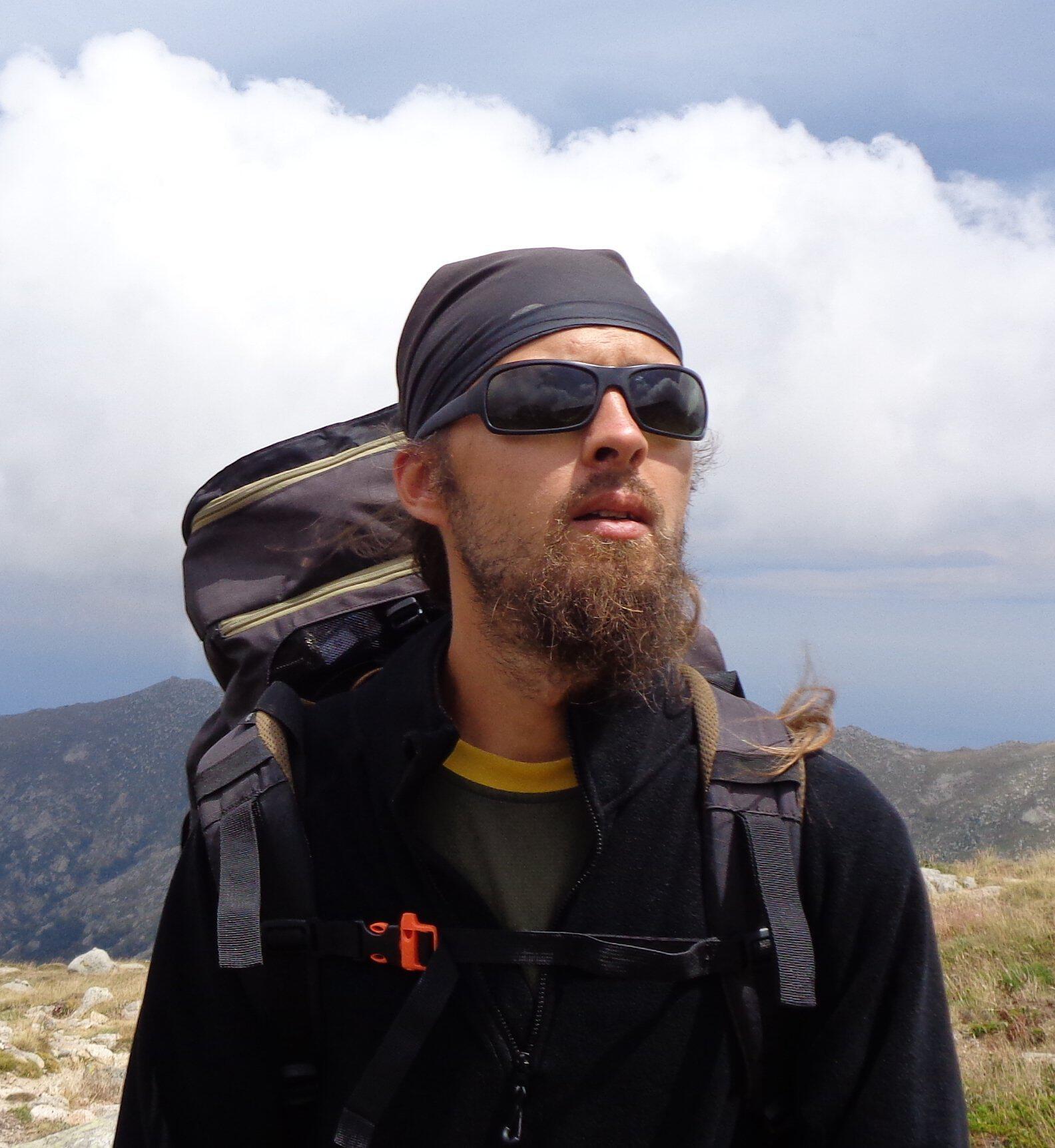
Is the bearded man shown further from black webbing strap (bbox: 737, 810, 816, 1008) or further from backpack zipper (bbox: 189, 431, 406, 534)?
backpack zipper (bbox: 189, 431, 406, 534)

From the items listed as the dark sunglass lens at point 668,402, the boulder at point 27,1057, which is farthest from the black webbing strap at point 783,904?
the boulder at point 27,1057

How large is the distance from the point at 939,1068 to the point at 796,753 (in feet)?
2.48

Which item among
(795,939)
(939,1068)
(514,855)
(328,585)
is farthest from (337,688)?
(939,1068)

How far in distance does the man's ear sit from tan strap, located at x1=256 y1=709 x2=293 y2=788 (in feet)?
2.42

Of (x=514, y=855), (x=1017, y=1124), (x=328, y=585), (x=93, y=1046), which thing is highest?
(x=328, y=585)

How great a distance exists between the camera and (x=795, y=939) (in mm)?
2156

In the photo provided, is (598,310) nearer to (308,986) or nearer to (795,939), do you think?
(795,939)

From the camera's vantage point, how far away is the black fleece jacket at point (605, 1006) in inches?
87.4

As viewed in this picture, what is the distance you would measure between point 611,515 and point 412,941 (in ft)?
3.78

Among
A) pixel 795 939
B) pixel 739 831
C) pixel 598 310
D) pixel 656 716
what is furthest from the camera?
pixel 598 310

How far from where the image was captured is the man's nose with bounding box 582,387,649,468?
2.53 metres

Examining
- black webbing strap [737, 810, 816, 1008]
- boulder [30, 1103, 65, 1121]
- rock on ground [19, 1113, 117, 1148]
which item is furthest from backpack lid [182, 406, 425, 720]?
boulder [30, 1103, 65, 1121]

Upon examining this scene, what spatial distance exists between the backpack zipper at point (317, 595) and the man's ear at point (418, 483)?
1.06 ft

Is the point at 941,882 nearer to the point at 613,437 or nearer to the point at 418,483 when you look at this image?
the point at 418,483
